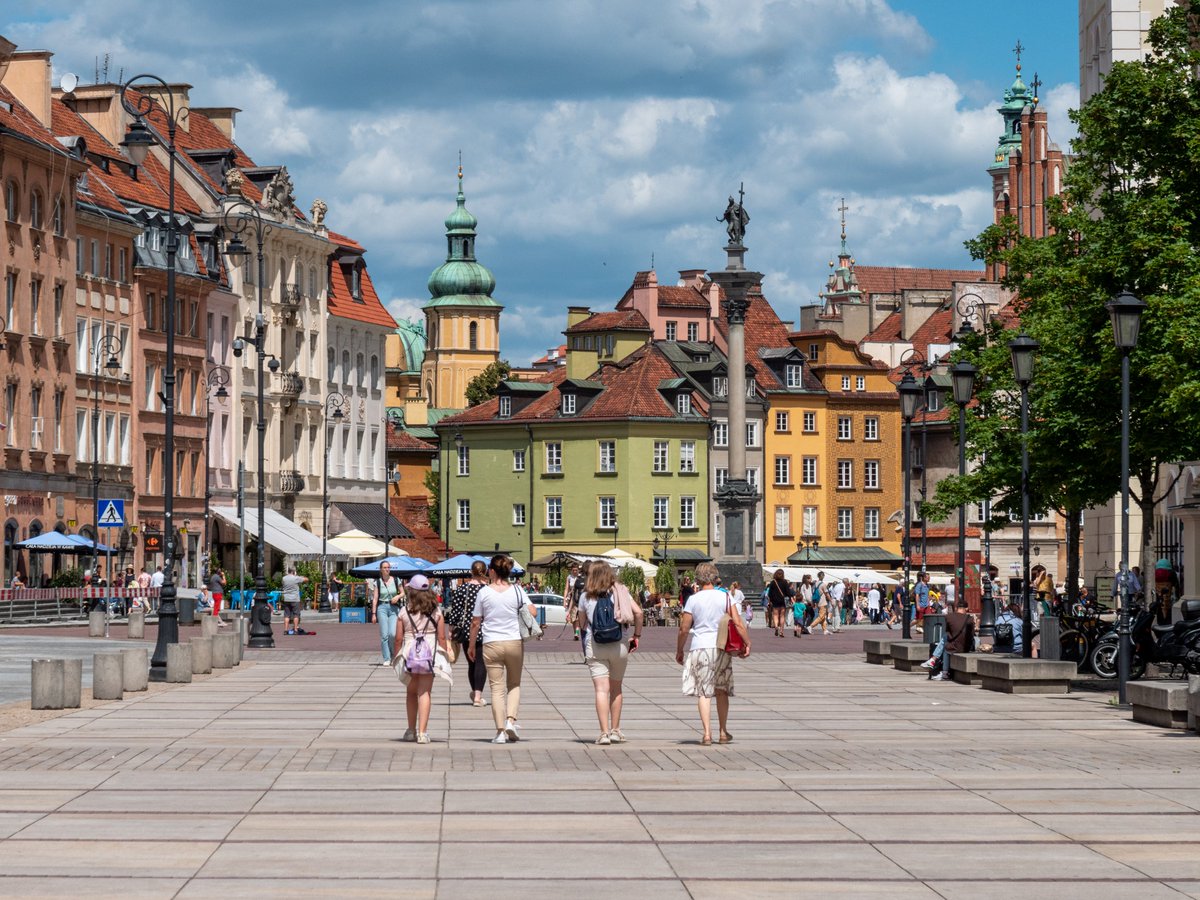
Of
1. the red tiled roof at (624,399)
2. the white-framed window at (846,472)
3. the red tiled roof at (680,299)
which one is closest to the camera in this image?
the red tiled roof at (624,399)

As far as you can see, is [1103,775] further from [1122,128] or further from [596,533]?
[596,533]

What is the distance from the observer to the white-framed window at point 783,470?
116m

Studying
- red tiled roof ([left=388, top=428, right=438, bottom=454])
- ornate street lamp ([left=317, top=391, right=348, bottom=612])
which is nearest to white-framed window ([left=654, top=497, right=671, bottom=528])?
ornate street lamp ([left=317, top=391, right=348, bottom=612])

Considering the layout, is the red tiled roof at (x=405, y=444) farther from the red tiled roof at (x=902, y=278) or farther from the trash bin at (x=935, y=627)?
the trash bin at (x=935, y=627)

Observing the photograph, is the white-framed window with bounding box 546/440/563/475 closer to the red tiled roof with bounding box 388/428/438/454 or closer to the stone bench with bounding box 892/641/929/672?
the red tiled roof with bounding box 388/428/438/454

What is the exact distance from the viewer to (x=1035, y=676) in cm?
3009

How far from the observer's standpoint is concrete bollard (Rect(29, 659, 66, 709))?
85.0 ft

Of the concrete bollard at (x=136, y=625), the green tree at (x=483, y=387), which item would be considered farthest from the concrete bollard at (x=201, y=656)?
the green tree at (x=483, y=387)

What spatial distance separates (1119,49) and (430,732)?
4776cm

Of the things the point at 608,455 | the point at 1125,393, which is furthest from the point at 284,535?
the point at 1125,393


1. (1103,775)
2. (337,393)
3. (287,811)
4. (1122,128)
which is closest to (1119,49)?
(1122,128)

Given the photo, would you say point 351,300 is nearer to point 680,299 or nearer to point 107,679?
point 680,299

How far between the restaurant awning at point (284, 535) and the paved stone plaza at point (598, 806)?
58.2m

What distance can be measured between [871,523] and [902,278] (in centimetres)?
5057
